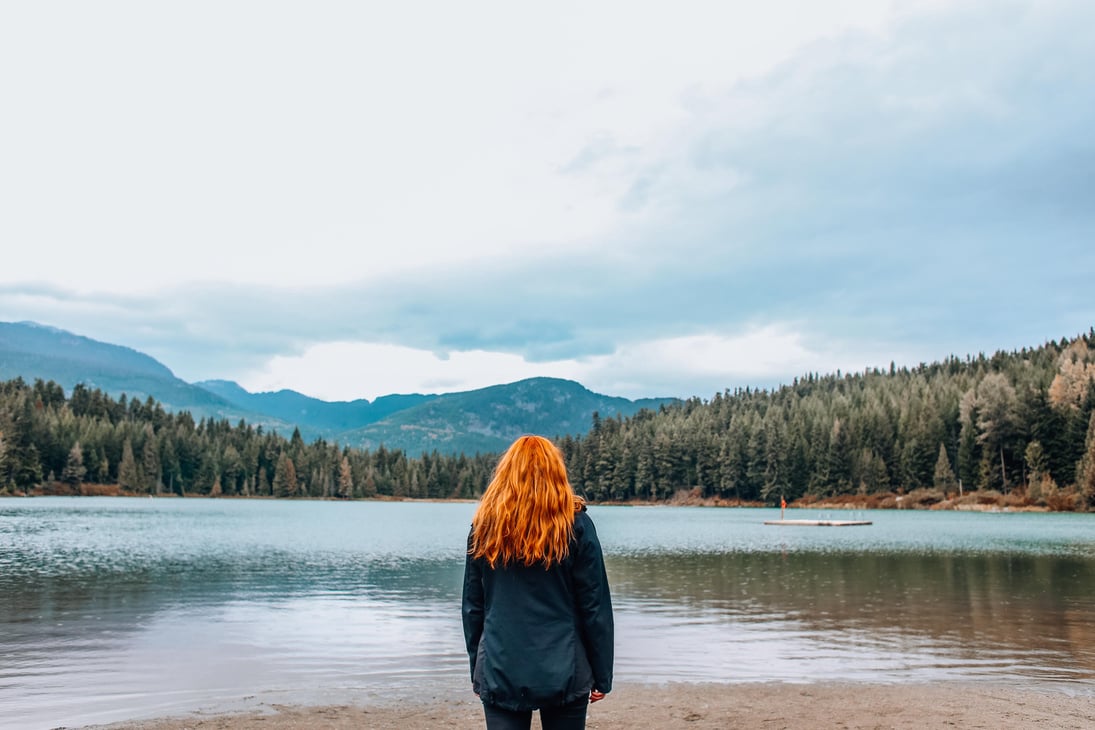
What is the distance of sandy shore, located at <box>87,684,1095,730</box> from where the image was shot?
14625mm

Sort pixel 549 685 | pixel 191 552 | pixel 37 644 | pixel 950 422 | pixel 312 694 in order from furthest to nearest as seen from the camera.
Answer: pixel 950 422, pixel 191 552, pixel 37 644, pixel 312 694, pixel 549 685

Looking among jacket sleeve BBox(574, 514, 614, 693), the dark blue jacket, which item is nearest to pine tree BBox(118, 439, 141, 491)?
the dark blue jacket

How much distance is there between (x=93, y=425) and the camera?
19600 centimetres

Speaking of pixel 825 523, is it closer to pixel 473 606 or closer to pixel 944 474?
pixel 944 474

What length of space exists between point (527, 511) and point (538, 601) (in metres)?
0.71

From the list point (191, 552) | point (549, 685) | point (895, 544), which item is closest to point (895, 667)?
point (549, 685)

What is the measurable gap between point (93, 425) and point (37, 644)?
195 metres

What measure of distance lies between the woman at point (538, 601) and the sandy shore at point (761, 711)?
868 cm

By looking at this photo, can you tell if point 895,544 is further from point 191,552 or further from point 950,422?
point 950,422

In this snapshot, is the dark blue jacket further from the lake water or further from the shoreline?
the shoreline

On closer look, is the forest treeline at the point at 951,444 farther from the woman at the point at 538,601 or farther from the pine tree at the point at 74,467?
the pine tree at the point at 74,467

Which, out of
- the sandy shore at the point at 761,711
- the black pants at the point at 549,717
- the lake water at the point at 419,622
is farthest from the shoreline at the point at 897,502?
the black pants at the point at 549,717

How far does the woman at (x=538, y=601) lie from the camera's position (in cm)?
647

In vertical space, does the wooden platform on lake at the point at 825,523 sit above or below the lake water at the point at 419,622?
below
